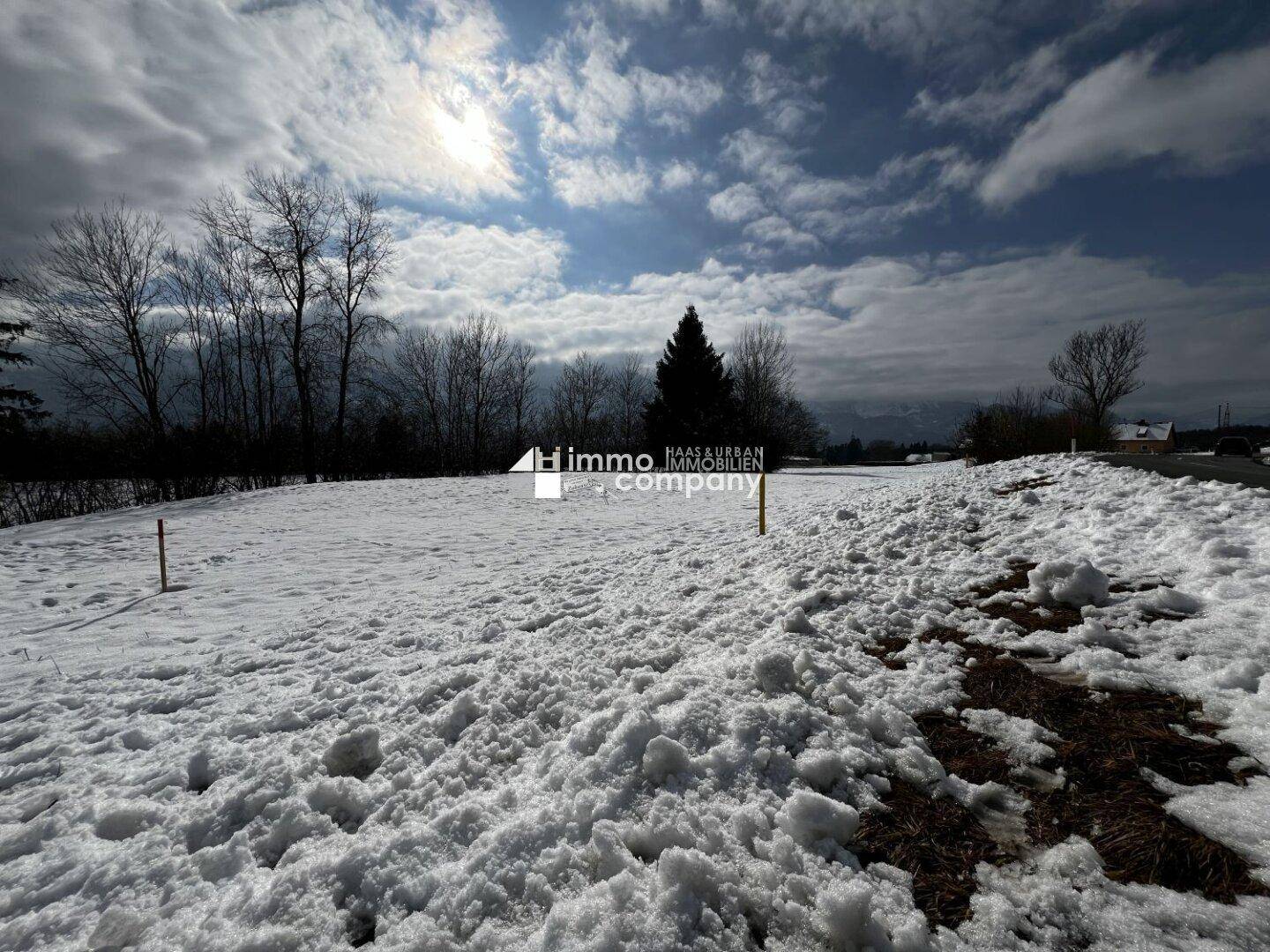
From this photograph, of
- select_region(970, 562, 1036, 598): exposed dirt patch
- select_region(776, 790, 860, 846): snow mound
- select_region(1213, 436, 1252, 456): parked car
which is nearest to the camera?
select_region(776, 790, 860, 846): snow mound

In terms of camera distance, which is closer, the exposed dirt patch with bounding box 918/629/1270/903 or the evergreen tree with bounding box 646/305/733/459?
the exposed dirt patch with bounding box 918/629/1270/903

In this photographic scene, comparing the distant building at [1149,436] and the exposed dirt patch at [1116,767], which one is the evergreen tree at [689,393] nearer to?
the exposed dirt patch at [1116,767]

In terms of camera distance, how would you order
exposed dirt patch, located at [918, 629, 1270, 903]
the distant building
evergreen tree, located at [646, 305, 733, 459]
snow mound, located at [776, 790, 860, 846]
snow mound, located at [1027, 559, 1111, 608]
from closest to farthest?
1. exposed dirt patch, located at [918, 629, 1270, 903]
2. snow mound, located at [776, 790, 860, 846]
3. snow mound, located at [1027, 559, 1111, 608]
4. evergreen tree, located at [646, 305, 733, 459]
5. the distant building

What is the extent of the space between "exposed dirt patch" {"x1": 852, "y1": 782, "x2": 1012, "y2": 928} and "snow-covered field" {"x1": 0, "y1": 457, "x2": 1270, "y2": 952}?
2.3 inches

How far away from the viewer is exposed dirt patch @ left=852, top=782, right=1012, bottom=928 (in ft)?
5.74

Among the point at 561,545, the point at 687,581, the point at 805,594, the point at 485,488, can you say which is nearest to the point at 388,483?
the point at 485,488

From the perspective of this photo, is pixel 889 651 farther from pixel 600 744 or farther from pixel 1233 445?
pixel 1233 445

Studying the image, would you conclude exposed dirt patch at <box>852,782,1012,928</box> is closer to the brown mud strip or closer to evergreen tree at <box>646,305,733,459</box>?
the brown mud strip

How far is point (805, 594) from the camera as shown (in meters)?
4.38

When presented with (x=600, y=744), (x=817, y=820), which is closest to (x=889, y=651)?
(x=817, y=820)

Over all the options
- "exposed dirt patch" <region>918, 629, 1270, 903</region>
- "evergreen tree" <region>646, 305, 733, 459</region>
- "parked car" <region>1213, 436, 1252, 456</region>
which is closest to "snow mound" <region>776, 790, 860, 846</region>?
"exposed dirt patch" <region>918, 629, 1270, 903</region>

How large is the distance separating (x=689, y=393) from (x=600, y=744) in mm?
28833

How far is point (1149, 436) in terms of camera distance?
5806cm

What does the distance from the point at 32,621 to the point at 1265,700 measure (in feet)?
36.8
